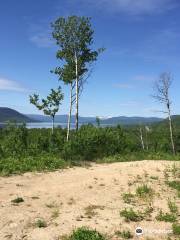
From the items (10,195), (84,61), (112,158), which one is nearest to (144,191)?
(10,195)

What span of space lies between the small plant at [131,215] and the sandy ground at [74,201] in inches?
7.4

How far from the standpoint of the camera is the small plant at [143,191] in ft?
48.4

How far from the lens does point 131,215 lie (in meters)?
11.7

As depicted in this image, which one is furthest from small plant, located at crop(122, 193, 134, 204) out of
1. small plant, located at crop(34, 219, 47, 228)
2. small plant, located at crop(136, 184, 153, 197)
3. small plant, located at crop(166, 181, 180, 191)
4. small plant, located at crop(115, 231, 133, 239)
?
small plant, located at crop(34, 219, 47, 228)

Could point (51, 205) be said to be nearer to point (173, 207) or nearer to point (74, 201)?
point (74, 201)

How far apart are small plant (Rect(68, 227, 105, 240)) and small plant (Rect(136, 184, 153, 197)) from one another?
16.7ft

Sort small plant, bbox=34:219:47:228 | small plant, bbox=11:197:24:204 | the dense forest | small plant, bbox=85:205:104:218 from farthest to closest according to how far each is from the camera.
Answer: the dense forest
small plant, bbox=11:197:24:204
small plant, bbox=85:205:104:218
small plant, bbox=34:219:47:228

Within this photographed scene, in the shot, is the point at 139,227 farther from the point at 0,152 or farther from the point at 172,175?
the point at 0,152

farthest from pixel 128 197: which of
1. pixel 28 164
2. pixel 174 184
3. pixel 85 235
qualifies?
pixel 28 164

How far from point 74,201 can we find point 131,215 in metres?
2.65

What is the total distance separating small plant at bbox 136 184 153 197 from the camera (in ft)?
48.4

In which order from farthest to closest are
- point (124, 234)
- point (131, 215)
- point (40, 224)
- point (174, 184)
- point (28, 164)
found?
point (28, 164) < point (174, 184) < point (131, 215) < point (40, 224) < point (124, 234)

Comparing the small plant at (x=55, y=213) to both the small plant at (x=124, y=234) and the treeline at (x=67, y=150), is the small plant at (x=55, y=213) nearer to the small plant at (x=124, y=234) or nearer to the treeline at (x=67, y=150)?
the small plant at (x=124, y=234)

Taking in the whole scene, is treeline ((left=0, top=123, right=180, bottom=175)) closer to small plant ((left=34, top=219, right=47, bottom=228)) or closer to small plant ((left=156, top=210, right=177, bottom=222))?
small plant ((left=34, top=219, right=47, bottom=228))
